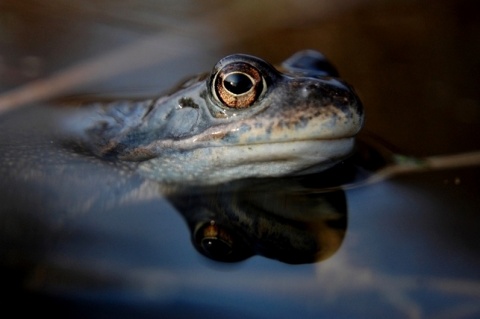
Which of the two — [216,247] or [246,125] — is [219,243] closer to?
[216,247]

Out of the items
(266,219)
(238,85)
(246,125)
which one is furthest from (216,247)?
(238,85)

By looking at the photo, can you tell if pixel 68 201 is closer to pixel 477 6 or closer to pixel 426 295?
pixel 426 295

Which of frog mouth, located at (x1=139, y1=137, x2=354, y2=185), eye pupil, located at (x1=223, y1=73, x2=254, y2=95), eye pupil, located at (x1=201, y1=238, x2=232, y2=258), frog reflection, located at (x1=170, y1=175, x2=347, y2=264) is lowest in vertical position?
eye pupil, located at (x1=201, y1=238, x2=232, y2=258)

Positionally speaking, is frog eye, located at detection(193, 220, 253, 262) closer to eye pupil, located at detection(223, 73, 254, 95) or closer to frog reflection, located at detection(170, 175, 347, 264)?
frog reflection, located at detection(170, 175, 347, 264)

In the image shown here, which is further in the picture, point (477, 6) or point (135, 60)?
point (477, 6)

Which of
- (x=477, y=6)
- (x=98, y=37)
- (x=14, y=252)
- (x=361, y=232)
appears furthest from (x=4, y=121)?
(x=477, y=6)

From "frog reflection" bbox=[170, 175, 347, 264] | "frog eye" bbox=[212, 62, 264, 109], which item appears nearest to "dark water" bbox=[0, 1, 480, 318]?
"frog reflection" bbox=[170, 175, 347, 264]

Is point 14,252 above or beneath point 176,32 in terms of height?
beneath

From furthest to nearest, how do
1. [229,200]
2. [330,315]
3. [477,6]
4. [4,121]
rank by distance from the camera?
[477,6]
[4,121]
[229,200]
[330,315]
